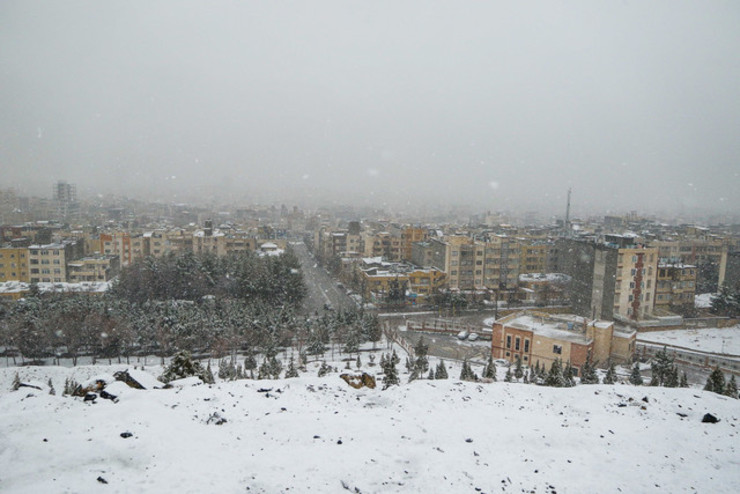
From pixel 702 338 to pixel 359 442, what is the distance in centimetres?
2510

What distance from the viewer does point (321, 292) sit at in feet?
112

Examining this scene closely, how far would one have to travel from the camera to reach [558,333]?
18203 millimetres

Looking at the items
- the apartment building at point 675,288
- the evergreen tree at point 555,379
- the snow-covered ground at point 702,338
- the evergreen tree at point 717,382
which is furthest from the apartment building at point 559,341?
the apartment building at point 675,288

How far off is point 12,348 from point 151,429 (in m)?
18.3

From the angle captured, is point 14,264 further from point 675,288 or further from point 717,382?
point 675,288

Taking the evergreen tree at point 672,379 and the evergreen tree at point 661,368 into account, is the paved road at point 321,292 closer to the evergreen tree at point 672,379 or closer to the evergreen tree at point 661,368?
the evergreen tree at point 661,368

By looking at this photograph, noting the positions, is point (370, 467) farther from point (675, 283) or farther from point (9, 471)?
point (675, 283)

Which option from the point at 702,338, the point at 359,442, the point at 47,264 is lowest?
the point at 702,338

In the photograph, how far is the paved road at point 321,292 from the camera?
98.3 ft

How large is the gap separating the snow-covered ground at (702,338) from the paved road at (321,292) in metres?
17.0

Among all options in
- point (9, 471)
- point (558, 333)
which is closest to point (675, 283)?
point (558, 333)

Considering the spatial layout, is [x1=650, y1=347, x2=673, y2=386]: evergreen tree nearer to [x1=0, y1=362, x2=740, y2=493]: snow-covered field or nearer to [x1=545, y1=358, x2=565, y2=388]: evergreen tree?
[x1=545, y1=358, x2=565, y2=388]: evergreen tree

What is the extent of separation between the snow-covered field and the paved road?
674 inches

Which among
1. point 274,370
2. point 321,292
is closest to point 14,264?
point 321,292
